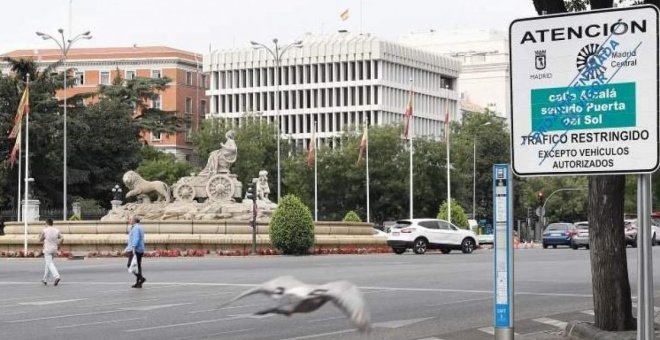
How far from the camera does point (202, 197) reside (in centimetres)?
5741

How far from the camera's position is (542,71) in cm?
786

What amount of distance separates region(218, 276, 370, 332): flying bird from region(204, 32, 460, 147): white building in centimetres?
12142

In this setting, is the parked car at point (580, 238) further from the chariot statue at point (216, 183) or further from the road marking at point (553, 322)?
the road marking at point (553, 322)

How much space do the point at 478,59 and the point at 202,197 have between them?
103 metres

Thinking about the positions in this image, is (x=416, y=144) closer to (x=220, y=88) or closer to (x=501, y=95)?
(x=220, y=88)

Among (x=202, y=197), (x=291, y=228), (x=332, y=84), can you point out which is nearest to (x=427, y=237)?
(x=291, y=228)

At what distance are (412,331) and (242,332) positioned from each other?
2274 millimetres

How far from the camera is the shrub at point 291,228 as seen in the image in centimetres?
4869

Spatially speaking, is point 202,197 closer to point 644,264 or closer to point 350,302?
point 644,264

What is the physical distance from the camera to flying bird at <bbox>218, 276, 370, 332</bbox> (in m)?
3.66

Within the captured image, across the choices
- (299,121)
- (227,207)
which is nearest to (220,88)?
(299,121)

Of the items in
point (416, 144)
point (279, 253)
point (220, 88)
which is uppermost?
point (220, 88)

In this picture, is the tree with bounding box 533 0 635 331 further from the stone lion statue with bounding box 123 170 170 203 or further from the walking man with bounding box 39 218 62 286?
the stone lion statue with bounding box 123 170 170 203

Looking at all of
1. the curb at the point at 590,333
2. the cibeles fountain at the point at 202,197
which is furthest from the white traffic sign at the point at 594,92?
the cibeles fountain at the point at 202,197
